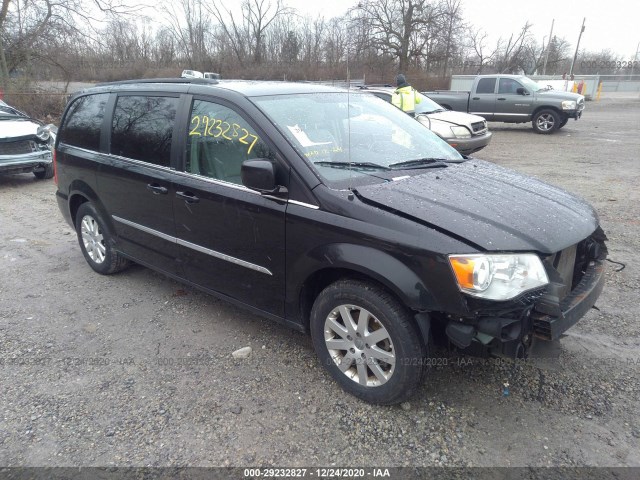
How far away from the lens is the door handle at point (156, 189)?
3.48 metres

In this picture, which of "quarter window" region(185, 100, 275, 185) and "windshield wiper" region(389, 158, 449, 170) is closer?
"quarter window" region(185, 100, 275, 185)

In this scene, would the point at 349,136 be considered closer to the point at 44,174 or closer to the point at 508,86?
the point at 44,174

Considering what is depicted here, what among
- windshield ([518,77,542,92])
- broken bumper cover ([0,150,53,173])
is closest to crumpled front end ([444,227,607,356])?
broken bumper cover ([0,150,53,173])

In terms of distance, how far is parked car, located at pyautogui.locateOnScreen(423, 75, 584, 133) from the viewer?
14570 mm

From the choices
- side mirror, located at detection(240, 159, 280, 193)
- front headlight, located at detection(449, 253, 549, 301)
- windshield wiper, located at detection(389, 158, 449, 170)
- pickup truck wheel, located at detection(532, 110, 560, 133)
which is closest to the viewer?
front headlight, located at detection(449, 253, 549, 301)

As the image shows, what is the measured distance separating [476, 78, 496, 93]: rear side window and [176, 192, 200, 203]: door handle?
48.4 feet

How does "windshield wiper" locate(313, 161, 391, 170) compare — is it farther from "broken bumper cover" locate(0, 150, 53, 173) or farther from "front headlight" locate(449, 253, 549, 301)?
"broken bumper cover" locate(0, 150, 53, 173)

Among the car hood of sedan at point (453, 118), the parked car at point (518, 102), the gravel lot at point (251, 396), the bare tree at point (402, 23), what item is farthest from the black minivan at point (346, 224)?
the bare tree at point (402, 23)

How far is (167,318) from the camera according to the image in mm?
3812

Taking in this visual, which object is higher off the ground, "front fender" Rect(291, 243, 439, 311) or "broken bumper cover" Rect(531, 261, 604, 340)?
"front fender" Rect(291, 243, 439, 311)

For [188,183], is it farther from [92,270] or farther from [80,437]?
[92,270]

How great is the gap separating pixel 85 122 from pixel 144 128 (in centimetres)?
109

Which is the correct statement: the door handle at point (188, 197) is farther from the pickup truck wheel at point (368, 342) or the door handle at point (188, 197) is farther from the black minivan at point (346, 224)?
the pickup truck wheel at point (368, 342)

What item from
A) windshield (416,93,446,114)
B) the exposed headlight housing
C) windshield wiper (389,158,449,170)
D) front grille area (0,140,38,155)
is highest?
windshield wiper (389,158,449,170)
